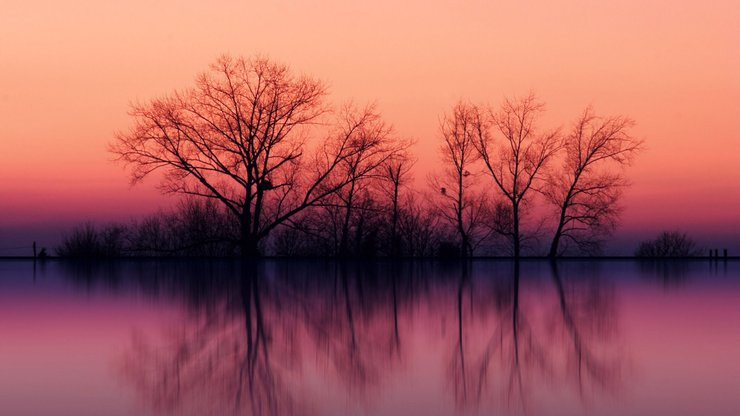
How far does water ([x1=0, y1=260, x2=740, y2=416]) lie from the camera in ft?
17.9

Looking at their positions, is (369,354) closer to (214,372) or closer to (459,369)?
(459,369)

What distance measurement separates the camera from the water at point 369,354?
17.9ft

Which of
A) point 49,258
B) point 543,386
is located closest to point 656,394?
point 543,386

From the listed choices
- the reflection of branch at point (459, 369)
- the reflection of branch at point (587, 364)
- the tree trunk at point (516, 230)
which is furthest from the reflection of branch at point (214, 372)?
the tree trunk at point (516, 230)

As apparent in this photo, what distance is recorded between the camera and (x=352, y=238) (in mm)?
32562

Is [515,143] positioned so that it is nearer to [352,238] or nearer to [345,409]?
[352,238]

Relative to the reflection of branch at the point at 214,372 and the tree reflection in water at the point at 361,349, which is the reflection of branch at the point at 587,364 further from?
the reflection of branch at the point at 214,372

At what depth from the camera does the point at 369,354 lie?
7500mm

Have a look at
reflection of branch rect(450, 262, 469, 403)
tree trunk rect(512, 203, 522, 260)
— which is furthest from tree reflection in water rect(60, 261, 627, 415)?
tree trunk rect(512, 203, 522, 260)

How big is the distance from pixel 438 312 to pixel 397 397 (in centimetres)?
572

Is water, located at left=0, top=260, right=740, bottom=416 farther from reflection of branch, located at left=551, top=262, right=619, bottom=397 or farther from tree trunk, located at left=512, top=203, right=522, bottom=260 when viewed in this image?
tree trunk, located at left=512, top=203, right=522, bottom=260

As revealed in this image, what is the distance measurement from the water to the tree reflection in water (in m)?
0.02

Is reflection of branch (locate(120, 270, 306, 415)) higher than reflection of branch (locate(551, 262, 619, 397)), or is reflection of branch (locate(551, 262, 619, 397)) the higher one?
reflection of branch (locate(120, 270, 306, 415))

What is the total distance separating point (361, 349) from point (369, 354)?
1.08 ft
